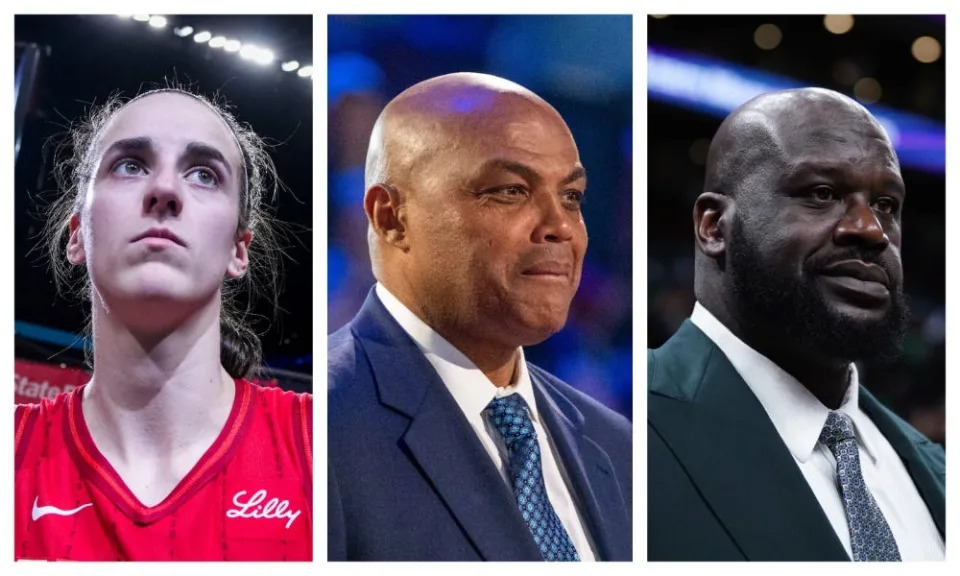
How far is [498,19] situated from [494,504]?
4.83ft

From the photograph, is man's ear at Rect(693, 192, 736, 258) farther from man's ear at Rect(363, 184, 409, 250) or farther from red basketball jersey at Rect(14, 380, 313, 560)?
red basketball jersey at Rect(14, 380, 313, 560)

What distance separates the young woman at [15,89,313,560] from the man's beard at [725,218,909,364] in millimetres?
1373

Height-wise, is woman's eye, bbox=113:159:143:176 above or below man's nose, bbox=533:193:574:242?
above

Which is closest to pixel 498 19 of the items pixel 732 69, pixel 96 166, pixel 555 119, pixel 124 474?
pixel 555 119

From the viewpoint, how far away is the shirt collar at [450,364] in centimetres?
349

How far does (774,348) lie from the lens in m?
3.55

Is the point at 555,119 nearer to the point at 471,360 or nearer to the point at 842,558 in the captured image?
the point at 471,360

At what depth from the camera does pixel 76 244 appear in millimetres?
3578

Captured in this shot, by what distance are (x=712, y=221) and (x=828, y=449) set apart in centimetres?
77

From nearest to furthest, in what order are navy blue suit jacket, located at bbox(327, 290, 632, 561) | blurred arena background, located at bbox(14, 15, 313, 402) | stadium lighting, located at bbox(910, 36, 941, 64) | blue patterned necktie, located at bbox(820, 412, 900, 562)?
navy blue suit jacket, located at bbox(327, 290, 632, 561), blue patterned necktie, located at bbox(820, 412, 900, 562), blurred arena background, located at bbox(14, 15, 313, 402), stadium lighting, located at bbox(910, 36, 941, 64)

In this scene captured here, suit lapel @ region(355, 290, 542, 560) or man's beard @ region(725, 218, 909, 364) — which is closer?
suit lapel @ region(355, 290, 542, 560)

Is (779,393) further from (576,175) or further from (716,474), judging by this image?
(576,175)

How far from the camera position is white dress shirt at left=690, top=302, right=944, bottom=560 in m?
3.51

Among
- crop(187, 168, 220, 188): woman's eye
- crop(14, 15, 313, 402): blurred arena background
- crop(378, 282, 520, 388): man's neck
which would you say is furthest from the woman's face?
crop(378, 282, 520, 388): man's neck
